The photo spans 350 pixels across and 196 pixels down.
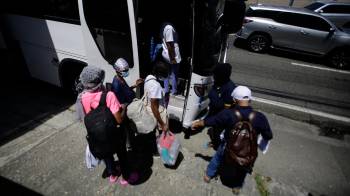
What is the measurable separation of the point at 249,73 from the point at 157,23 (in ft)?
13.9

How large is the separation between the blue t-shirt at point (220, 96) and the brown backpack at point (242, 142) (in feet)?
2.60

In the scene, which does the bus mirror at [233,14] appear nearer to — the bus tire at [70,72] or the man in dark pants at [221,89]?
the man in dark pants at [221,89]

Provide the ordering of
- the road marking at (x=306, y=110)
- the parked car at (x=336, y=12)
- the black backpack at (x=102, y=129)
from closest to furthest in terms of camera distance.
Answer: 1. the black backpack at (x=102, y=129)
2. the road marking at (x=306, y=110)
3. the parked car at (x=336, y=12)

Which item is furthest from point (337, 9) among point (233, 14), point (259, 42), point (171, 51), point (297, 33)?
point (171, 51)

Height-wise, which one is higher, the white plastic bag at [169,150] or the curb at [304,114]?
the white plastic bag at [169,150]

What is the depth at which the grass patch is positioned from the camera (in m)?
3.33

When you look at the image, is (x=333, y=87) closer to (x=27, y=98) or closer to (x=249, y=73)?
(x=249, y=73)

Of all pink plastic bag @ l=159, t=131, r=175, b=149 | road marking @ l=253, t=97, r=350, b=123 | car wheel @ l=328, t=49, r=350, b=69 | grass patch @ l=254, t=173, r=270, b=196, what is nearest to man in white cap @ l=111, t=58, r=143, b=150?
pink plastic bag @ l=159, t=131, r=175, b=149

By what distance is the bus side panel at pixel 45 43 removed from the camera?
167 inches

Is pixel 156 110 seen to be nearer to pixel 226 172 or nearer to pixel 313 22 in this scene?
pixel 226 172

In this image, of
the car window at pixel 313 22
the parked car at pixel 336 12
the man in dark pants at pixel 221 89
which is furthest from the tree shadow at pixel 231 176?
the parked car at pixel 336 12

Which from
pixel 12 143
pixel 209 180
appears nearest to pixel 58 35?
pixel 12 143

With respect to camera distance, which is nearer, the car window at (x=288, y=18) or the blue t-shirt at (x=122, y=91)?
the blue t-shirt at (x=122, y=91)

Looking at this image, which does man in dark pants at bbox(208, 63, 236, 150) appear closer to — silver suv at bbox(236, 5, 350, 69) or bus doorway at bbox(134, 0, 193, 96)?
bus doorway at bbox(134, 0, 193, 96)
